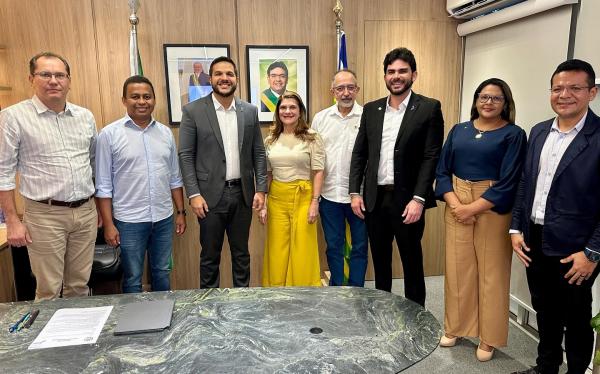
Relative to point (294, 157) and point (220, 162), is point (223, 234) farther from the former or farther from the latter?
point (294, 157)

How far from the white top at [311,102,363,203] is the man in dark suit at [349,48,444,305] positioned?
156 millimetres

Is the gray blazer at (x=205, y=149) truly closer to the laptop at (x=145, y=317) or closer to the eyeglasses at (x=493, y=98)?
the laptop at (x=145, y=317)

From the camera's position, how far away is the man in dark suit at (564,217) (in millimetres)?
1922

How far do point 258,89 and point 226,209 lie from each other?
1.23 metres

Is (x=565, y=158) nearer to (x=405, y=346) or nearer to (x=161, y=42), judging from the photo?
(x=405, y=346)

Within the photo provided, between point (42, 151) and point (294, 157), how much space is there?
Answer: 1455 millimetres

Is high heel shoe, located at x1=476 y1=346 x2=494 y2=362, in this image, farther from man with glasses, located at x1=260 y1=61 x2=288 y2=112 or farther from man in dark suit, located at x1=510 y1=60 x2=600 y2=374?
man with glasses, located at x1=260 y1=61 x2=288 y2=112

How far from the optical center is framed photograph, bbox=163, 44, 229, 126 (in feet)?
10.9

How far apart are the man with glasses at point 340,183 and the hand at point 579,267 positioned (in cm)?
125

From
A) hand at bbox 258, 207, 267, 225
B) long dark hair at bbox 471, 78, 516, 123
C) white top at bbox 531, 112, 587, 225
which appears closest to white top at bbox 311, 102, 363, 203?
hand at bbox 258, 207, 267, 225

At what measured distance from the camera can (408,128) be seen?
8.07 ft

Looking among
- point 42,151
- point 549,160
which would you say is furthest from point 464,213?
point 42,151

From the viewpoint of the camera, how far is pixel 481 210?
7.61 feet

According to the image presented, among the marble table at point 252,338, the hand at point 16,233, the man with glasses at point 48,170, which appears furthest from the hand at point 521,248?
the hand at point 16,233
